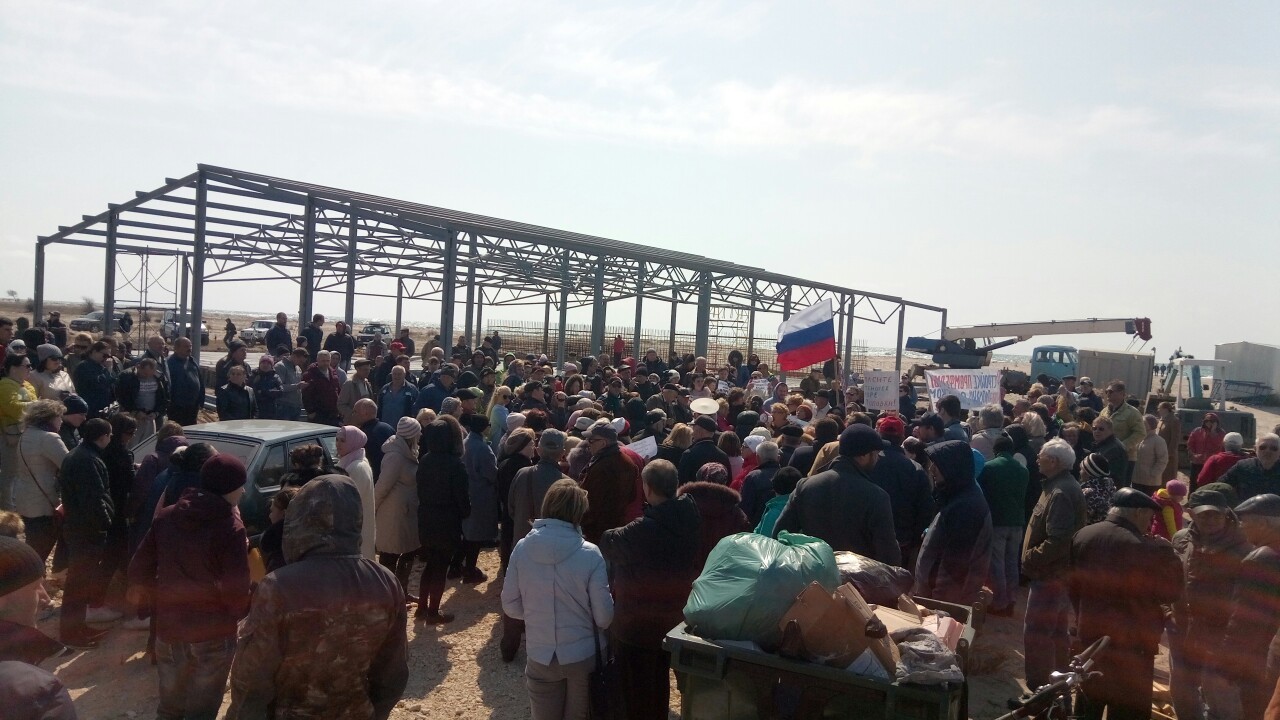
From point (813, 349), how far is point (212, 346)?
36.9 meters

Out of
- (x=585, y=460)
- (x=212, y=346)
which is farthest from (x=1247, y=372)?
(x=212, y=346)

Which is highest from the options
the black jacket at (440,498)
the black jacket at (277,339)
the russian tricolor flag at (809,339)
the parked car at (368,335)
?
the russian tricolor flag at (809,339)

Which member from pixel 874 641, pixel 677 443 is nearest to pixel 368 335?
pixel 677 443

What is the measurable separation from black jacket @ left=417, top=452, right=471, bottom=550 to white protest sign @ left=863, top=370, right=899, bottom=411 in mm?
6280

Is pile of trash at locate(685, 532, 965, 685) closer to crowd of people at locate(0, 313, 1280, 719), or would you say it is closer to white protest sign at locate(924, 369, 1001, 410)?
crowd of people at locate(0, 313, 1280, 719)

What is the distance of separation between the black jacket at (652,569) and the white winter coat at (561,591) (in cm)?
24

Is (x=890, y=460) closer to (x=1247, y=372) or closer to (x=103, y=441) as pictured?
(x=103, y=441)

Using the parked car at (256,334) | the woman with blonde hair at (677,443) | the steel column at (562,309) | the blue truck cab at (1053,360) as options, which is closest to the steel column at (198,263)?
the steel column at (562,309)

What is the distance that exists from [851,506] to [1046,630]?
2.04m

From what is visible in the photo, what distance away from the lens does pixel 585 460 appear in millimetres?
6703

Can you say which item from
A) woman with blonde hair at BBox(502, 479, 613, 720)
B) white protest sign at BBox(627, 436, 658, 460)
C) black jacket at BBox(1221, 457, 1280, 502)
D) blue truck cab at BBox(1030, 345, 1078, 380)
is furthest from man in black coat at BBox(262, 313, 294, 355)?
blue truck cab at BBox(1030, 345, 1078, 380)

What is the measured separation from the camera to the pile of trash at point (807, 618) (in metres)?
3.37

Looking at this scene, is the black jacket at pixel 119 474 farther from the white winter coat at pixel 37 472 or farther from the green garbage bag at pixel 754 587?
the green garbage bag at pixel 754 587

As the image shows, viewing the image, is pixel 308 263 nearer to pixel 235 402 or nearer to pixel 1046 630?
pixel 235 402
